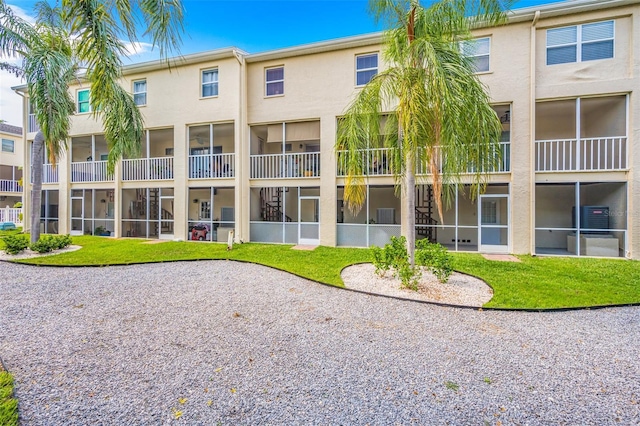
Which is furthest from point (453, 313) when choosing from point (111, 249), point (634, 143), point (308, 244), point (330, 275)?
point (111, 249)

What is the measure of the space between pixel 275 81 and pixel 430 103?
30.6 feet

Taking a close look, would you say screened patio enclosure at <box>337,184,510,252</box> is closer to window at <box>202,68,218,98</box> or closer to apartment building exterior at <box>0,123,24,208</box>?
window at <box>202,68,218,98</box>

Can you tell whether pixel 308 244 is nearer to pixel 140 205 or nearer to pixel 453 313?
pixel 453 313

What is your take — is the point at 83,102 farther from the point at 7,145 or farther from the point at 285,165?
the point at 7,145

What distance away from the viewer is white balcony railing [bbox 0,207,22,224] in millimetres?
21406

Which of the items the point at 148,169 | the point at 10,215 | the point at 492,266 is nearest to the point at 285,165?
the point at 148,169

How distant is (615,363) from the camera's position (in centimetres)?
374

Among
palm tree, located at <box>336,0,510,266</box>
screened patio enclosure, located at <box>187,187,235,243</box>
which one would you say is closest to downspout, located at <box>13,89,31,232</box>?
screened patio enclosure, located at <box>187,187,235,243</box>

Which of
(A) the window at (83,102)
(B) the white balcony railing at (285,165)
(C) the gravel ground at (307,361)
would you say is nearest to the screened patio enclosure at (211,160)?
(B) the white balcony railing at (285,165)

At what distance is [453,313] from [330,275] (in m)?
3.25

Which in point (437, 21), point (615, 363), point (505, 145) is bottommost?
point (615, 363)

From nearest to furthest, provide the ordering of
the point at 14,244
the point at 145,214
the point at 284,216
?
1. the point at 14,244
2. the point at 284,216
3. the point at 145,214

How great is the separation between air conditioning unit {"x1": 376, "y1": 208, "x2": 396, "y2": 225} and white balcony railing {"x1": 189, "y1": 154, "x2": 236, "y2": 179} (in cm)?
715

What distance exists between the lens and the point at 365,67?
486 inches
